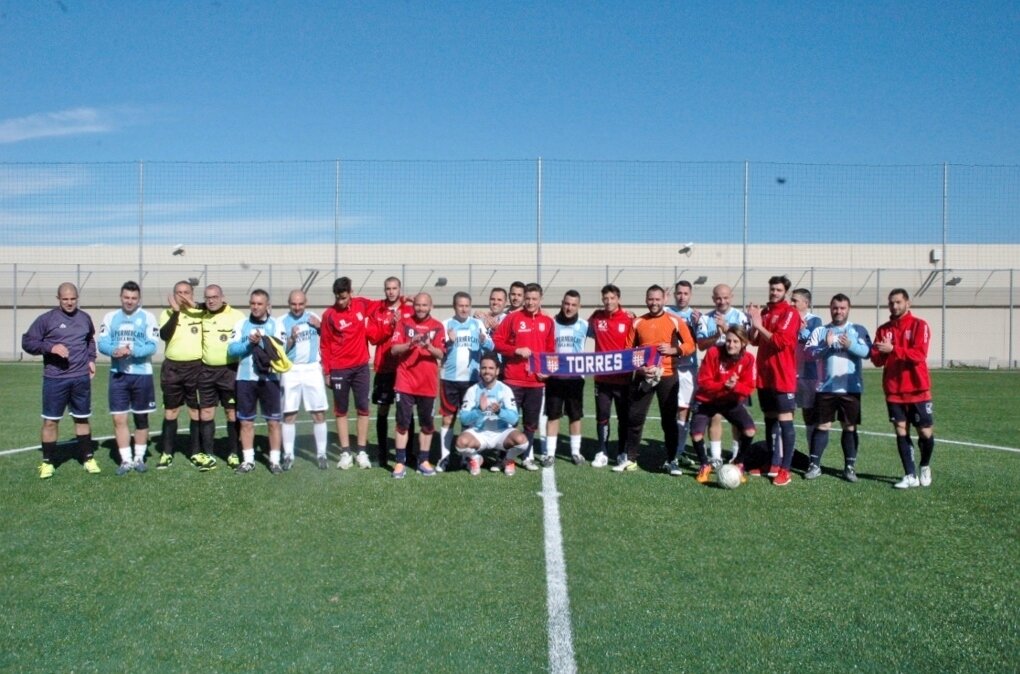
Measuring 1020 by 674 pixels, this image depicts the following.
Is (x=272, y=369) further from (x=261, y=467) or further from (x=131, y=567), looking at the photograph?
(x=131, y=567)

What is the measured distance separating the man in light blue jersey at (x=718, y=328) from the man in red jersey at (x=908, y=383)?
1.36m

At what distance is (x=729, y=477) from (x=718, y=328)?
5.61 ft

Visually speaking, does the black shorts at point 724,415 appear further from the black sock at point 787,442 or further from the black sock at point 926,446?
the black sock at point 926,446

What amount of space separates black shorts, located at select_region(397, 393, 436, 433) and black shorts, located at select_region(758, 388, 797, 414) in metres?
3.39

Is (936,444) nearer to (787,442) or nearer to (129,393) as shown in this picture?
(787,442)

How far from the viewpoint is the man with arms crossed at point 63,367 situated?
860 cm

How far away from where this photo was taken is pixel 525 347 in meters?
9.37

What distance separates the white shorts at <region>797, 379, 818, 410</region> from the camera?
31.1 feet

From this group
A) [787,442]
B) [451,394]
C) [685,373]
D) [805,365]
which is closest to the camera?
[787,442]

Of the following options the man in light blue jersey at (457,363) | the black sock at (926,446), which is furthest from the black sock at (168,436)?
the black sock at (926,446)

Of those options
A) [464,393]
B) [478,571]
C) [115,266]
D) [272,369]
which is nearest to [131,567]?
[478,571]

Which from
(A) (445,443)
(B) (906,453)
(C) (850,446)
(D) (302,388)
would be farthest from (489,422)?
(B) (906,453)

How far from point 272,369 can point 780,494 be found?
204 inches

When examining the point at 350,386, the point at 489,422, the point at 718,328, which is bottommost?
the point at 489,422
